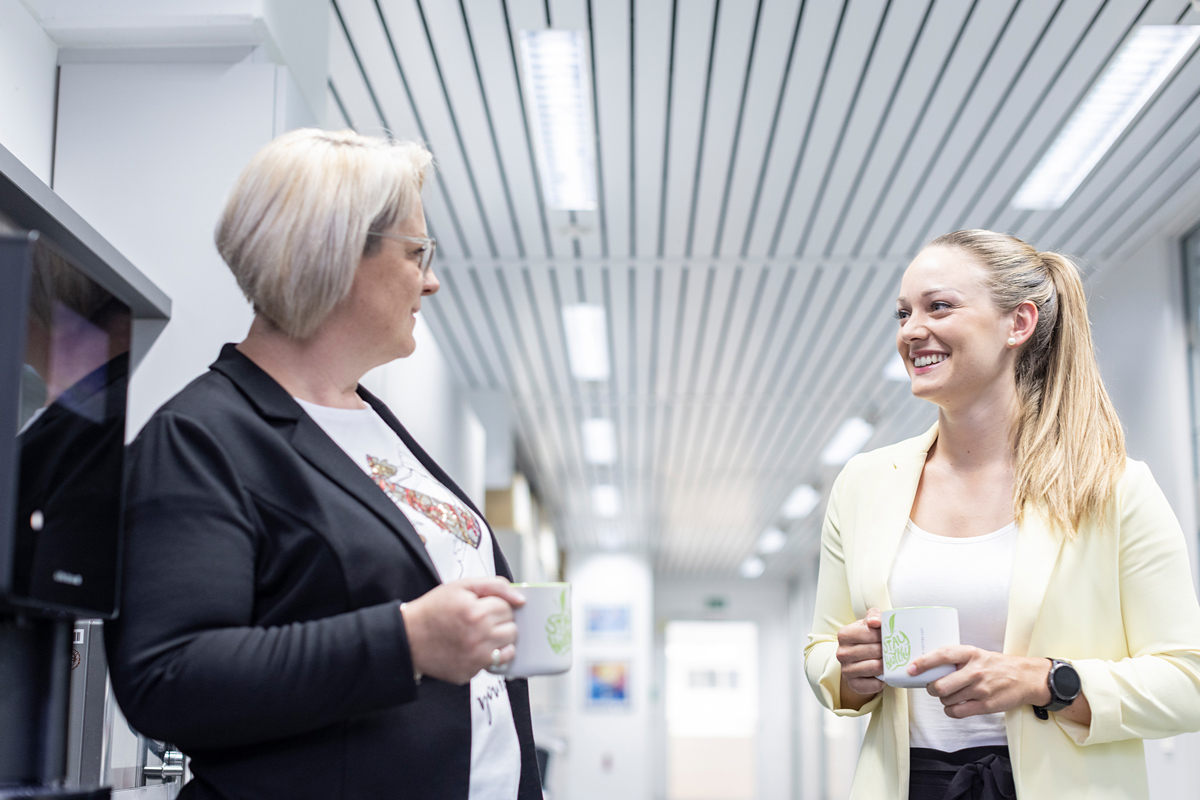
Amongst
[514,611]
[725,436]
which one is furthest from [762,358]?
[514,611]

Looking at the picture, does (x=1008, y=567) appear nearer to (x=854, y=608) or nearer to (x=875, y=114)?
(x=854, y=608)

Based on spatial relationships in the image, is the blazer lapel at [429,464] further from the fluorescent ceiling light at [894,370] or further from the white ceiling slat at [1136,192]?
the fluorescent ceiling light at [894,370]

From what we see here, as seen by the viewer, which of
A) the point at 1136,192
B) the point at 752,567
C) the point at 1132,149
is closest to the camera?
the point at 1132,149

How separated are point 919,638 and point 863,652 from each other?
0.15 metres

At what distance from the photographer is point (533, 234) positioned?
490cm

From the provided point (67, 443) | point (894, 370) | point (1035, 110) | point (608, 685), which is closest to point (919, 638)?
point (67, 443)

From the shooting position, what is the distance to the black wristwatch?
1.47 m

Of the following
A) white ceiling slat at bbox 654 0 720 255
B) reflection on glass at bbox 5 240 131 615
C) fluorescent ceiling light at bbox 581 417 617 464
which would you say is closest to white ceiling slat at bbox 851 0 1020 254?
white ceiling slat at bbox 654 0 720 255

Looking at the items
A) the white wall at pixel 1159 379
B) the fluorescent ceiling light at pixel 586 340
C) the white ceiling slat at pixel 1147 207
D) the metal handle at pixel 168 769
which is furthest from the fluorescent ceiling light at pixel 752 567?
the metal handle at pixel 168 769

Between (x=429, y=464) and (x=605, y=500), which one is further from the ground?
(x=605, y=500)

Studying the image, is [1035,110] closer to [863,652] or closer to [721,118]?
[721,118]

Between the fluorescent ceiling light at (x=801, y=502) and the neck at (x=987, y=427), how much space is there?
8528 millimetres

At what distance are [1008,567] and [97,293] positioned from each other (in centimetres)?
129

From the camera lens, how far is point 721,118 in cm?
393
